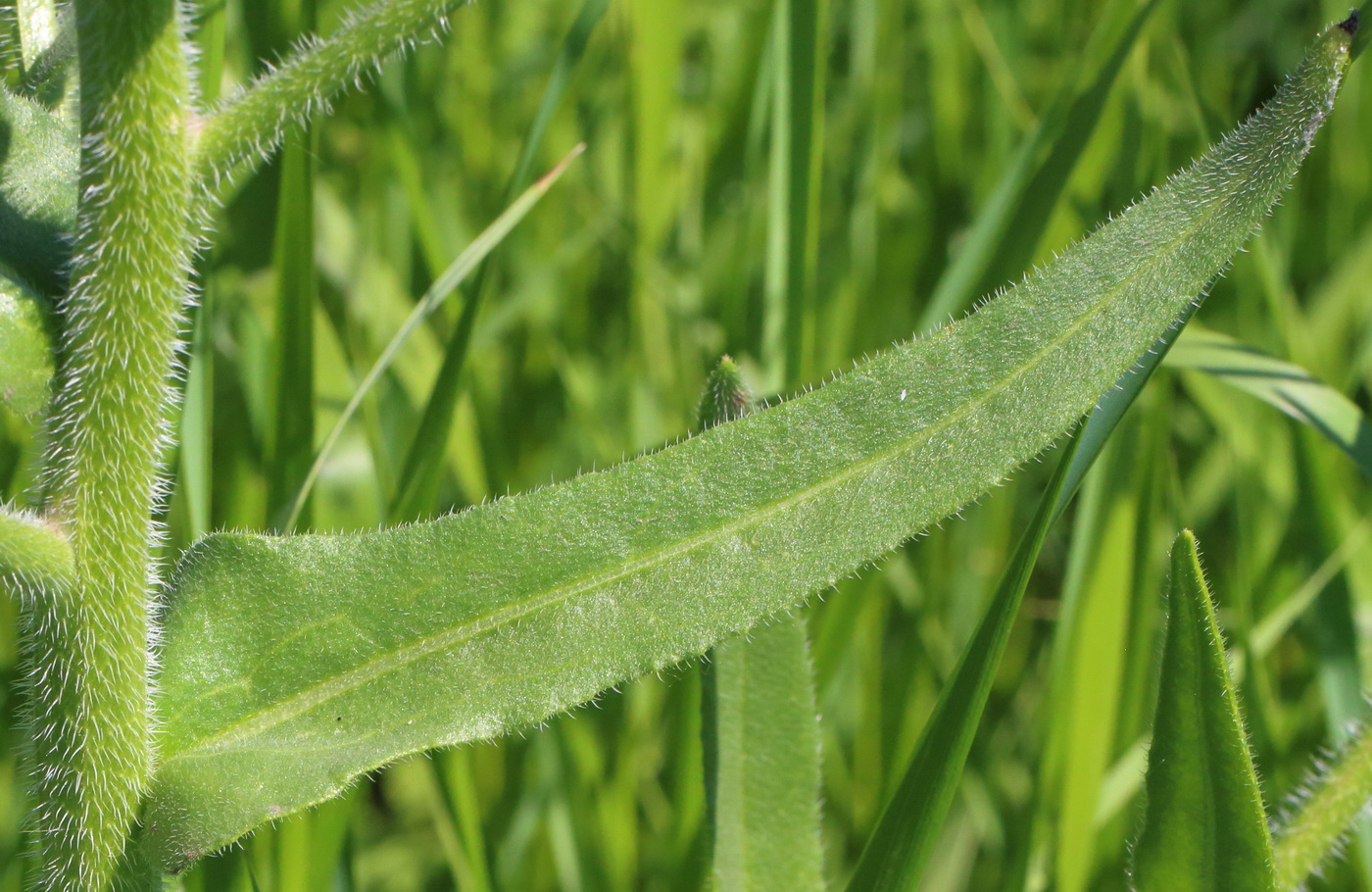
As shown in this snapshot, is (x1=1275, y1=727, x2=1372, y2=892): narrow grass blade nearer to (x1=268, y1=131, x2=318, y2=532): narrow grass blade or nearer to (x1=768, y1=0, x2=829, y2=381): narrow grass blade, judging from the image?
(x1=768, y1=0, x2=829, y2=381): narrow grass blade

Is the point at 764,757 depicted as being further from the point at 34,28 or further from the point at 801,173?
the point at 34,28

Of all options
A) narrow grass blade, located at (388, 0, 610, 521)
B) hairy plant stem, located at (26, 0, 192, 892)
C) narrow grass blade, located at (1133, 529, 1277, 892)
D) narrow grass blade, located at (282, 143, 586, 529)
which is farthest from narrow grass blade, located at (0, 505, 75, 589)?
narrow grass blade, located at (1133, 529, 1277, 892)

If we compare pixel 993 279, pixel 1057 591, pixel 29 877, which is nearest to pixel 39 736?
pixel 29 877

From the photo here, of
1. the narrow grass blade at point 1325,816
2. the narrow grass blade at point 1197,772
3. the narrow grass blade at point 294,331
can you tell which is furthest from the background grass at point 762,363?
the narrow grass blade at point 1197,772

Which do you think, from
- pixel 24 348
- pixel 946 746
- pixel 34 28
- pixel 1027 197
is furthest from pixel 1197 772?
pixel 34 28

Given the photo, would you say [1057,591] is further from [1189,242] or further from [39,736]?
[39,736]

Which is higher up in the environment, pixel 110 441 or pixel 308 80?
pixel 308 80
